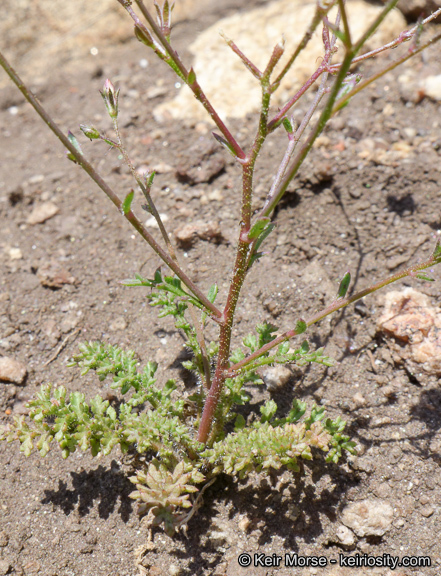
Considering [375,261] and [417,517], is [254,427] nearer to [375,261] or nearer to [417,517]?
[417,517]

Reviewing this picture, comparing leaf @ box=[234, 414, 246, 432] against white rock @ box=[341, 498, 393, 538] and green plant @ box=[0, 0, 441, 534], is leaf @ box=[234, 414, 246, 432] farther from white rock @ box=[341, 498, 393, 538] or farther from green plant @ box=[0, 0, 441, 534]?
white rock @ box=[341, 498, 393, 538]

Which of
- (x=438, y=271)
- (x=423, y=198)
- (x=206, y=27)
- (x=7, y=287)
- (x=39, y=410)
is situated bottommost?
(x=39, y=410)

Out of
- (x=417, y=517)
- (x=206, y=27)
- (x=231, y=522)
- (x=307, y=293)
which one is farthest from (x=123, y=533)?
(x=206, y=27)

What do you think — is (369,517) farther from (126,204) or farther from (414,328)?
(126,204)

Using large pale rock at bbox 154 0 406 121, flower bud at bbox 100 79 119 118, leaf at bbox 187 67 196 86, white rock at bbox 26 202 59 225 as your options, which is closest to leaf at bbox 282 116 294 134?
leaf at bbox 187 67 196 86

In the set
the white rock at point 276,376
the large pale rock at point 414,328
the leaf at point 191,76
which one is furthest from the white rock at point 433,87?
the leaf at point 191,76
